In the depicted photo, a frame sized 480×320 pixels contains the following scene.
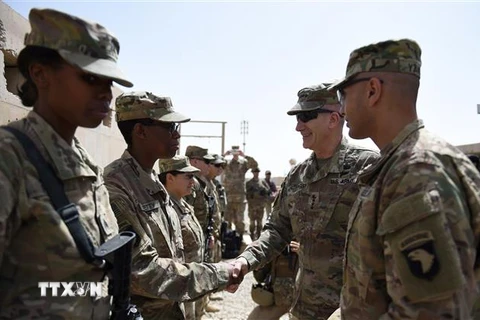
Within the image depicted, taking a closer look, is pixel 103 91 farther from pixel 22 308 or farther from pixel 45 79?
pixel 22 308

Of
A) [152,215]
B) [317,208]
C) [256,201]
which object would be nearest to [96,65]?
[152,215]

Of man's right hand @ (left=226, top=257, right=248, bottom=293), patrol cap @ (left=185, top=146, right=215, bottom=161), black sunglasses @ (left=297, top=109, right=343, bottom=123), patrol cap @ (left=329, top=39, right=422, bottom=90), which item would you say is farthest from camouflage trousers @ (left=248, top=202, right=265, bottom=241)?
patrol cap @ (left=329, top=39, right=422, bottom=90)

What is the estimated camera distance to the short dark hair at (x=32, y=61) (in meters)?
1.56

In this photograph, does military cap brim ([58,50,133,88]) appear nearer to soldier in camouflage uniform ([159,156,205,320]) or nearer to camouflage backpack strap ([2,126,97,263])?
camouflage backpack strap ([2,126,97,263])

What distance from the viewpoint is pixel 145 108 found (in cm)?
271

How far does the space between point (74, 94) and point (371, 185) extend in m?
1.32

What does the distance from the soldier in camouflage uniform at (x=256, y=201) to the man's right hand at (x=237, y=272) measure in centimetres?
1151

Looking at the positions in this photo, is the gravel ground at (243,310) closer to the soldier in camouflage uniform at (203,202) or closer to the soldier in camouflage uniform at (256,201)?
the soldier in camouflage uniform at (203,202)

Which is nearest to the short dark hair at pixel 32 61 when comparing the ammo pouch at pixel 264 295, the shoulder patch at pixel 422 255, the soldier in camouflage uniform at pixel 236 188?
the shoulder patch at pixel 422 255

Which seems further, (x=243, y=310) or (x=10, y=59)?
(x=243, y=310)

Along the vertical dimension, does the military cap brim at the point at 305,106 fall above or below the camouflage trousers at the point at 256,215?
above

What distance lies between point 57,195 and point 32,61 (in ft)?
1.81

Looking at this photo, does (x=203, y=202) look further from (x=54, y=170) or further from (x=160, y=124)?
(x=54, y=170)

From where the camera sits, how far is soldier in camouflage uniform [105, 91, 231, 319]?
230 cm
